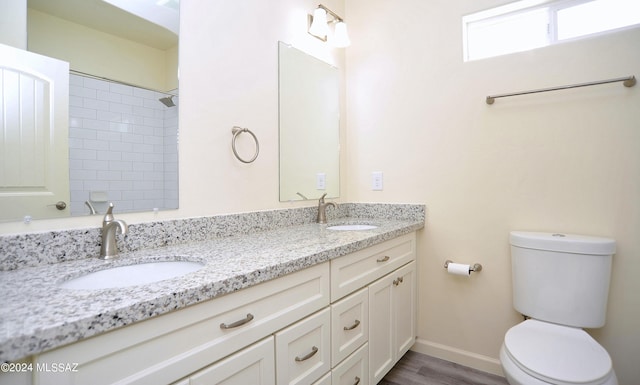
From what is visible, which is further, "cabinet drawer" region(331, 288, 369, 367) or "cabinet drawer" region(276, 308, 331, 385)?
"cabinet drawer" region(331, 288, 369, 367)

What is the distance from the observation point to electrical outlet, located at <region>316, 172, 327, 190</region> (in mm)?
1984

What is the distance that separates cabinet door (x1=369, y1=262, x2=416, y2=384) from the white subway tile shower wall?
99 cm

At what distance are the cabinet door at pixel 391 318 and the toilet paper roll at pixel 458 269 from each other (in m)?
0.21

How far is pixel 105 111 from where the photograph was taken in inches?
41.4

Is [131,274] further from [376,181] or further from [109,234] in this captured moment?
[376,181]

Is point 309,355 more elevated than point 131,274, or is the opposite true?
point 131,274

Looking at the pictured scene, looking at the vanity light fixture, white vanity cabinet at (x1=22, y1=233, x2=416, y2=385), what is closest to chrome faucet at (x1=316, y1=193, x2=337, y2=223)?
white vanity cabinet at (x1=22, y1=233, x2=416, y2=385)

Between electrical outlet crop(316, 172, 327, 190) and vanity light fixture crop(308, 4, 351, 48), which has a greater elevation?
vanity light fixture crop(308, 4, 351, 48)

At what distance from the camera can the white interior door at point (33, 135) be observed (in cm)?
87

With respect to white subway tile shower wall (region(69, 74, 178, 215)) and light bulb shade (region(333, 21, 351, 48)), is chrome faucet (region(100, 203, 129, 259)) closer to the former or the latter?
white subway tile shower wall (region(69, 74, 178, 215))

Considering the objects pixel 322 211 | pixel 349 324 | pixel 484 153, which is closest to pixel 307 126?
pixel 322 211

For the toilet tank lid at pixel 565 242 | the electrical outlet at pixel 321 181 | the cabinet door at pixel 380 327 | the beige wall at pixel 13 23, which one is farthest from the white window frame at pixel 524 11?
the beige wall at pixel 13 23

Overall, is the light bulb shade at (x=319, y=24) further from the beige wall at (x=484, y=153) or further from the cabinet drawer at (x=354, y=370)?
the cabinet drawer at (x=354, y=370)

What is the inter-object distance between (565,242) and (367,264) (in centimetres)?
88
